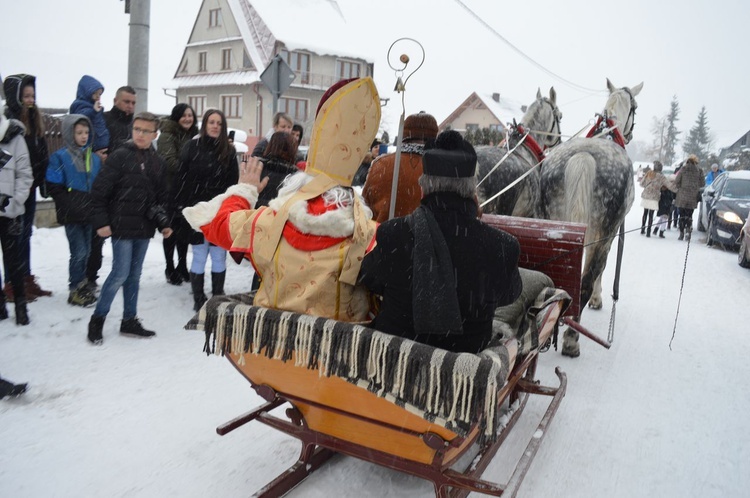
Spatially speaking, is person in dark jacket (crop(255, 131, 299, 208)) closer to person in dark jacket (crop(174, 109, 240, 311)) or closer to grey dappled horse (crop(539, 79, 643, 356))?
person in dark jacket (crop(174, 109, 240, 311))

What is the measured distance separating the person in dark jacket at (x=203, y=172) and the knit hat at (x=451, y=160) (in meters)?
3.48

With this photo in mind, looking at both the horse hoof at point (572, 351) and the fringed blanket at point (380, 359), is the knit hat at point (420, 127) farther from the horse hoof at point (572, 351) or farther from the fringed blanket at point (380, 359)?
the horse hoof at point (572, 351)

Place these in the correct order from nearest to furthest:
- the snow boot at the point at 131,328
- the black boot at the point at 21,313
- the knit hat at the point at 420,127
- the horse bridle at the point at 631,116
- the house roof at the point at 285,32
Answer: the knit hat at the point at 420,127
the black boot at the point at 21,313
the snow boot at the point at 131,328
the horse bridle at the point at 631,116
the house roof at the point at 285,32

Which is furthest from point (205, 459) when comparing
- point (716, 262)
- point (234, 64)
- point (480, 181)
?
point (234, 64)

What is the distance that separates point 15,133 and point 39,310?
160 centimetres

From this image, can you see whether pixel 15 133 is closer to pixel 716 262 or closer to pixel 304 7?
pixel 716 262

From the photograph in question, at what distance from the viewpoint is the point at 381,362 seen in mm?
2412

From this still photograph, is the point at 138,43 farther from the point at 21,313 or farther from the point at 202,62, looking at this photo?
the point at 202,62

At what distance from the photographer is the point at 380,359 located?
7.91ft

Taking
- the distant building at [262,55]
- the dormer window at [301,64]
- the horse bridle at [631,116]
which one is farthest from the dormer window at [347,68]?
the horse bridle at [631,116]

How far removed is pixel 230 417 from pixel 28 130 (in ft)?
11.3

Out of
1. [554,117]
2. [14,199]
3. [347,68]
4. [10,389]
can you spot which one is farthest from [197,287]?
[347,68]

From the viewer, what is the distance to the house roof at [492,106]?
39.2m

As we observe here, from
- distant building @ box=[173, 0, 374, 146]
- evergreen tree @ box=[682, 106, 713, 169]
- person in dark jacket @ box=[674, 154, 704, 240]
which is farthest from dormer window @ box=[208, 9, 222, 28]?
evergreen tree @ box=[682, 106, 713, 169]
